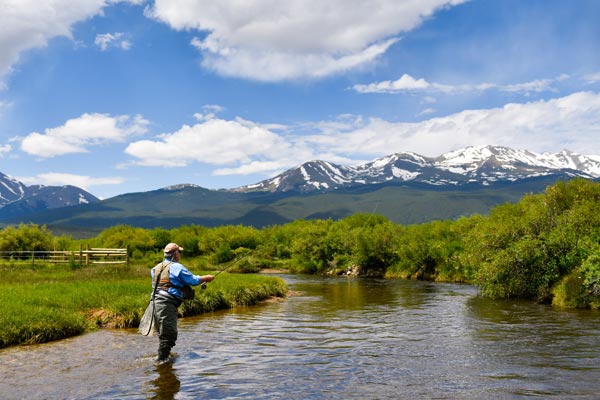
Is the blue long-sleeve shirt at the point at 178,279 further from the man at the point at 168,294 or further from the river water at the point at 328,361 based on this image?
the river water at the point at 328,361

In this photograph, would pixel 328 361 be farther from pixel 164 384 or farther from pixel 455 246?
pixel 455 246

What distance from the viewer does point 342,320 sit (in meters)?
24.4

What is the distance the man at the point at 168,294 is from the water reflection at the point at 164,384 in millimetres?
743

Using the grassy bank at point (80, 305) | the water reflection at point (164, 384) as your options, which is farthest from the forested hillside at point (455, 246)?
the water reflection at point (164, 384)

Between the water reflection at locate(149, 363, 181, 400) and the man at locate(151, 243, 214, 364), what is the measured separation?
Result: 74 cm

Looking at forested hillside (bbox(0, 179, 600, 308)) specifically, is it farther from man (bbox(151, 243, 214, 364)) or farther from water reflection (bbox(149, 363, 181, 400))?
water reflection (bbox(149, 363, 181, 400))

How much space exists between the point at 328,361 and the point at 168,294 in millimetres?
5236

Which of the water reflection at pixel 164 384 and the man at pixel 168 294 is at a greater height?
the man at pixel 168 294

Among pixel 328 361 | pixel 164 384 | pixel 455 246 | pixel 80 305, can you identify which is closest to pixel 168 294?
pixel 164 384

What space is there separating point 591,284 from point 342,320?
15.3 metres

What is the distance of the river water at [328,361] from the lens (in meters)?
11.8


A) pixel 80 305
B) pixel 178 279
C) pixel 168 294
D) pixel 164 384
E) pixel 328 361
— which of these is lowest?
pixel 328 361

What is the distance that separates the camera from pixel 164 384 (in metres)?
12.3

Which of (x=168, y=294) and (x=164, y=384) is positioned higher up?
(x=168, y=294)
